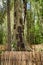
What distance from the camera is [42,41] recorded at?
30.4ft

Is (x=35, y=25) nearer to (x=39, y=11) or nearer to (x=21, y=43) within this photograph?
(x=39, y=11)

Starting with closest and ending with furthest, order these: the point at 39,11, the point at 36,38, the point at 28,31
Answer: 1. the point at 39,11
2. the point at 28,31
3. the point at 36,38

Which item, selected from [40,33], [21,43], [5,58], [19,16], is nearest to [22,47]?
[21,43]

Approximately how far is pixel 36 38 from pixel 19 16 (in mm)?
4065

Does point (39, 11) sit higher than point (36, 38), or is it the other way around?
point (39, 11)

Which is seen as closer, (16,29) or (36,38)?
(16,29)

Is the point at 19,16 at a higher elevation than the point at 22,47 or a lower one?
higher

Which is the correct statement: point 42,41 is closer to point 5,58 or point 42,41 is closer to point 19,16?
point 19,16

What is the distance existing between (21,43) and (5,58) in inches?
60.3

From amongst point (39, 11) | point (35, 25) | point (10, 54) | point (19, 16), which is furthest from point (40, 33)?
point (10, 54)

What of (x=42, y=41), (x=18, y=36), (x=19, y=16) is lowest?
(x=42, y=41)

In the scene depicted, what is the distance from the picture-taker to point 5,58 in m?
4.00

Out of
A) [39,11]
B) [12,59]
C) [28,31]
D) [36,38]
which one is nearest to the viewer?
[12,59]

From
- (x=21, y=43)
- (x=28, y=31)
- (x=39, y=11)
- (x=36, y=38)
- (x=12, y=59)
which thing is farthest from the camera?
(x=36, y=38)
